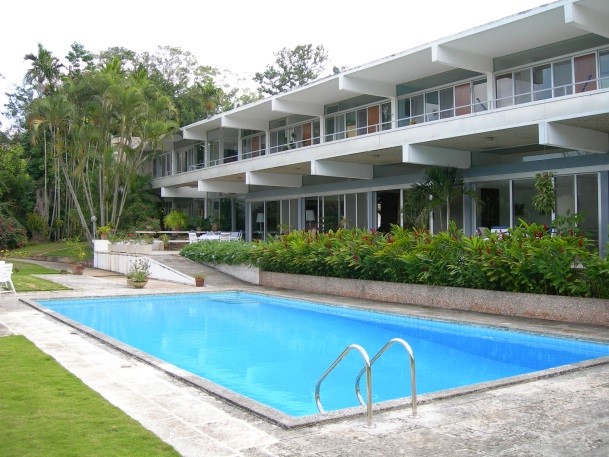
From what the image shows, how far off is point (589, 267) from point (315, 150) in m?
13.3

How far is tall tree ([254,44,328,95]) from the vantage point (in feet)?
193

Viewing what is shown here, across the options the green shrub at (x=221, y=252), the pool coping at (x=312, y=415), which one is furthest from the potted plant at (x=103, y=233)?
the pool coping at (x=312, y=415)

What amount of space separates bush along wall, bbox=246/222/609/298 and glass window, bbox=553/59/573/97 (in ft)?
15.0

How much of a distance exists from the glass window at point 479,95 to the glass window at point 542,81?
1.67 metres

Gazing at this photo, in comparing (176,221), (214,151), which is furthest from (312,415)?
(214,151)

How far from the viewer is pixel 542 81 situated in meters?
18.3

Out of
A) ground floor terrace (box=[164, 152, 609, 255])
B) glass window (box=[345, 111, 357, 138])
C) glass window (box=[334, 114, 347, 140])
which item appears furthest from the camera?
glass window (box=[334, 114, 347, 140])

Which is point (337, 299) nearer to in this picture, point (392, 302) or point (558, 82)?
point (392, 302)

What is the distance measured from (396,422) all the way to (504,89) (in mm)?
16074

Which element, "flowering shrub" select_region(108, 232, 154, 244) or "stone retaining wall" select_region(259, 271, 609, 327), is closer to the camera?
"stone retaining wall" select_region(259, 271, 609, 327)

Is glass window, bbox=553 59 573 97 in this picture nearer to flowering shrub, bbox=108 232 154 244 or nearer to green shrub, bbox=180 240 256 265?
green shrub, bbox=180 240 256 265

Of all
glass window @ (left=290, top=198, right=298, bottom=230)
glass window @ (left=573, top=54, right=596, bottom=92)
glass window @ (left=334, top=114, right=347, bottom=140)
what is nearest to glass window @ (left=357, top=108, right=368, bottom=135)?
glass window @ (left=334, top=114, right=347, bottom=140)

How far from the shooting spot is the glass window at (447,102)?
2105cm

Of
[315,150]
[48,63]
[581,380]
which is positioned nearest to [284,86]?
Answer: [48,63]
